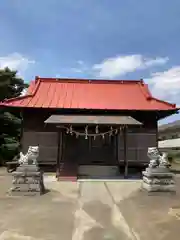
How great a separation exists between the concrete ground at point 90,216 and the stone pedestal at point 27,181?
0.34 meters

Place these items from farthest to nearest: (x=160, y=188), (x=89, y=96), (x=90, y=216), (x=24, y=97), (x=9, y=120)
A: (x=9, y=120), (x=89, y=96), (x=24, y=97), (x=160, y=188), (x=90, y=216)

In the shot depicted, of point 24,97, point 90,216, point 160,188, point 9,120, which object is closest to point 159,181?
point 160,188

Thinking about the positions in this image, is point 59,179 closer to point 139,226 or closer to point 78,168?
point 78,168

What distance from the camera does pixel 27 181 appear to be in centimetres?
844

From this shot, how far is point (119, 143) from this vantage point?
1520cm

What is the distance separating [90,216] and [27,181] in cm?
328

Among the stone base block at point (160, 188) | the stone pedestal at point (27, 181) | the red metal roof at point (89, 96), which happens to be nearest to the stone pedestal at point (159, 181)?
the stone base block at point (160, 188)

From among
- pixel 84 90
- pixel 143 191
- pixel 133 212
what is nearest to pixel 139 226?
pixel 133 212

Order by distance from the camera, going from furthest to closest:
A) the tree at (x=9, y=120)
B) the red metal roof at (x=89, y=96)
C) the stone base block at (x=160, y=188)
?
1. the tree at (x=9, y=120)
2. the red metal roof at (x=89, y=96)
3. the stone base block at (x=160, y=188)

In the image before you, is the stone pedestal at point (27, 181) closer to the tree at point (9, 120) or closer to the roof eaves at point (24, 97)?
the roof eaves at point (24, 97)

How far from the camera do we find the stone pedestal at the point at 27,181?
8367mm

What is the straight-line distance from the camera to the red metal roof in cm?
1532

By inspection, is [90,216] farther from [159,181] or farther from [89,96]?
[89,96]

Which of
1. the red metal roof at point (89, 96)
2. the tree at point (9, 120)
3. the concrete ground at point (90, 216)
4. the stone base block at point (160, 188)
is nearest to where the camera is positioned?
the concrete ground at point (90, 216)
